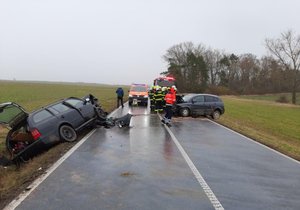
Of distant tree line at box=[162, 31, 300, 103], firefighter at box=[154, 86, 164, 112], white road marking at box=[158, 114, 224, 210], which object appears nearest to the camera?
white road marking at box=[158, 114, 224, 210]

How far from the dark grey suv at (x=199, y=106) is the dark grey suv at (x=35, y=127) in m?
9.37

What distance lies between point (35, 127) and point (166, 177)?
5861mm

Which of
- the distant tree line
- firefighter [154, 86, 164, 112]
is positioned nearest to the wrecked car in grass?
firefighter [154, 86, 164, 112]

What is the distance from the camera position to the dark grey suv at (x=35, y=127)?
12.2m

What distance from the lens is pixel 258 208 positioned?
6395 millimetres

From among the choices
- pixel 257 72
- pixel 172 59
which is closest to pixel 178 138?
pixel 172 59

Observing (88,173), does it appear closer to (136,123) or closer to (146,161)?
(146,161)

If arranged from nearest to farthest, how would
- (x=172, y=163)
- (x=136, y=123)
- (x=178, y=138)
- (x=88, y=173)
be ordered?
(x=88, y=173) < (x=172, y=163) < (x=178, y=138) < (x=136, y=123)

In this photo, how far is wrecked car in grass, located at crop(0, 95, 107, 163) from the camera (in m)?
12.2

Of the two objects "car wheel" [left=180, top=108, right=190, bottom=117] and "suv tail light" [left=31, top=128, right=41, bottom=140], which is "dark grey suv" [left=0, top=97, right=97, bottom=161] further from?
"car wheel" [left=180, top=108, right=190, bottom=117]

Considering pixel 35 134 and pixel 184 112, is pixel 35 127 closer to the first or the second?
pixel 35 134

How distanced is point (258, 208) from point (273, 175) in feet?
9.42

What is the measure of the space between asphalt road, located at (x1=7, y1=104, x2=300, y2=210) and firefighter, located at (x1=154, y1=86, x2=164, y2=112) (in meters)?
9.91

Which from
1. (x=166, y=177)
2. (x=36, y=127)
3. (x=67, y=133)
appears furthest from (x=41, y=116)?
(x=166, y=177)
